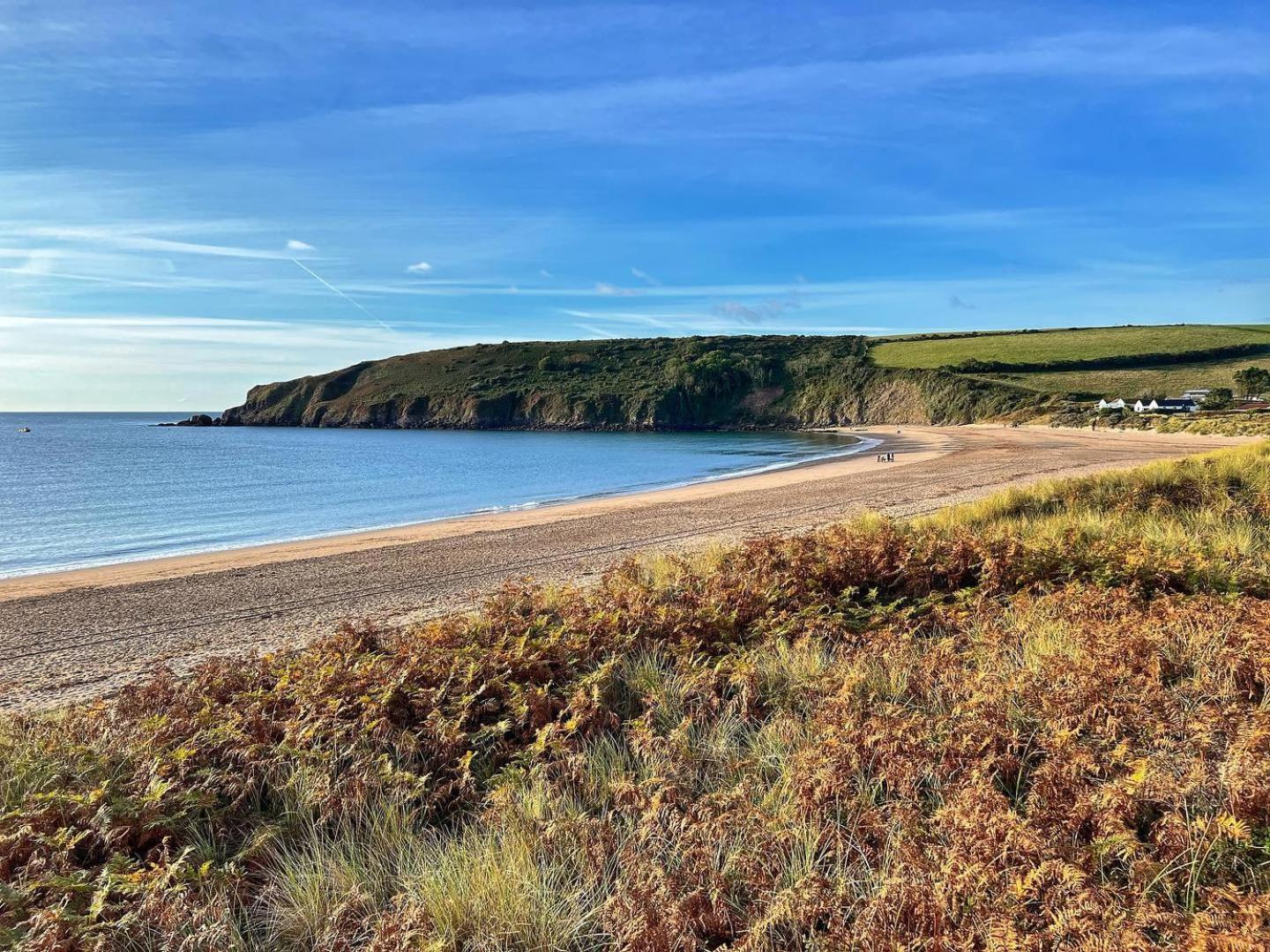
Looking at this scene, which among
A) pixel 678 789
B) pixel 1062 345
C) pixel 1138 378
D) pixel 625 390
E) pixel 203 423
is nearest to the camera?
pixel 678 789

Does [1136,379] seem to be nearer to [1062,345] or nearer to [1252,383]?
[1252,383]

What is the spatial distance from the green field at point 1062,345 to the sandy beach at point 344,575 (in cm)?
9224

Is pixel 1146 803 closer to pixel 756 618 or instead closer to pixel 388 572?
pixel 756 618

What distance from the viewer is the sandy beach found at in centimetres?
916

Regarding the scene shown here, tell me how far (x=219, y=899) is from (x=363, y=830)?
0.80 meters

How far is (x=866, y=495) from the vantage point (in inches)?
912

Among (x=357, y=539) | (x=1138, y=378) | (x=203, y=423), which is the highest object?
(x=203, y=423)

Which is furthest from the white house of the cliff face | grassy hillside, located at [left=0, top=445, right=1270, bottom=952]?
grassy hillside, located at [left=0, top=445, right=1270, bottom=952]

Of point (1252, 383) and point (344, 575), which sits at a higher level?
point (1252, 383)

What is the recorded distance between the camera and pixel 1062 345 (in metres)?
118

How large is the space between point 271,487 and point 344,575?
26.7 m

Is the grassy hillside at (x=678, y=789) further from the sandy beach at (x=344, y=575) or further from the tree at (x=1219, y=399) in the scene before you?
the tree at (x=1219, y=399)

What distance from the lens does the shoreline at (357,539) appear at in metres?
15.4

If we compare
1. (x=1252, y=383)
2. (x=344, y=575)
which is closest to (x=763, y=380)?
(x=1252, y=383)
